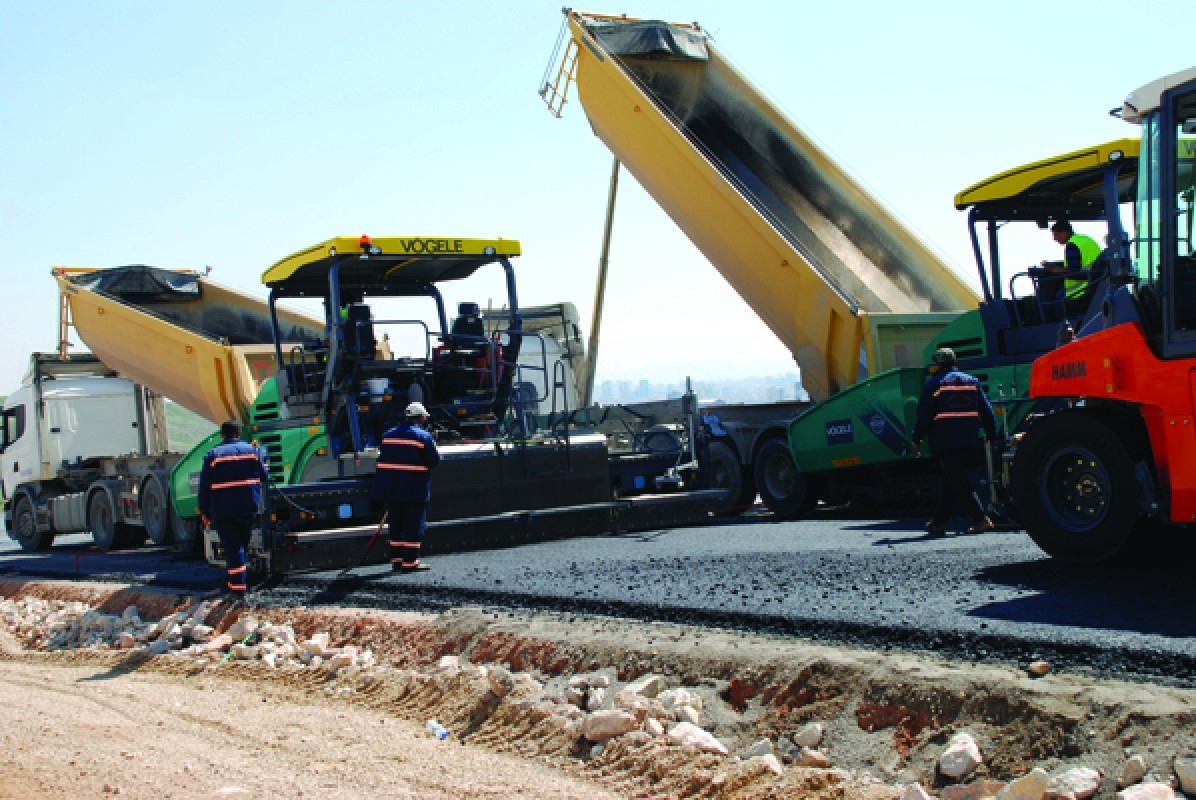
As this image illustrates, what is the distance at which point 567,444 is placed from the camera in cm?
1010

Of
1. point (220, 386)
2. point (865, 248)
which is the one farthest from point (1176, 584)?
point (220, 386)

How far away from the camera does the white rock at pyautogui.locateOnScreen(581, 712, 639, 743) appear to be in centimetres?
468

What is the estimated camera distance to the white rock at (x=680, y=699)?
4.76m

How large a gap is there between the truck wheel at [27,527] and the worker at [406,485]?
9.14 m

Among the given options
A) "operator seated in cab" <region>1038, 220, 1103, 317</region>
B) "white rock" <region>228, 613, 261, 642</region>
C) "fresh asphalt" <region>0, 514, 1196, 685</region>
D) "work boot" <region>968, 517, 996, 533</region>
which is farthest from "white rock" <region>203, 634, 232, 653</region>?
"operator seated in cab" <region>1038, 220, 1103, 317</region>

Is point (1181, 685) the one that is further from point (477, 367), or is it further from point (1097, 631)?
point (477, 367)

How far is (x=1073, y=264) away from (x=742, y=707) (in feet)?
18.7

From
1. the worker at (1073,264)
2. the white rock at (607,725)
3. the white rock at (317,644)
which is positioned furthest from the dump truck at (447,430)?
the white rock at (607,725)

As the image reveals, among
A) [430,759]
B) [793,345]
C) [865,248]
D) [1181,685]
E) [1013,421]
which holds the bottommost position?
[430,759]

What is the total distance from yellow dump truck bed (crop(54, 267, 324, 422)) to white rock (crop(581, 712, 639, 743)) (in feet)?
28.2

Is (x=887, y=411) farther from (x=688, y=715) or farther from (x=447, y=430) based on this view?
(x=688, y=715)

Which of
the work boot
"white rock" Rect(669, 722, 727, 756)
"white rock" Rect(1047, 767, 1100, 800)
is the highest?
the work boot

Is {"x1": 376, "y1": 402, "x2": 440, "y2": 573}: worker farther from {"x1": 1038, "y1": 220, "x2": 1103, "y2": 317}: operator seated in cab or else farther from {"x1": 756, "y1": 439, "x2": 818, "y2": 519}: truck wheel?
{"x1": 1038, "y1": 220, "x2": 1103, "y2": 317}: operator seated in cab

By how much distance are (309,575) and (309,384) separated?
2032mm
